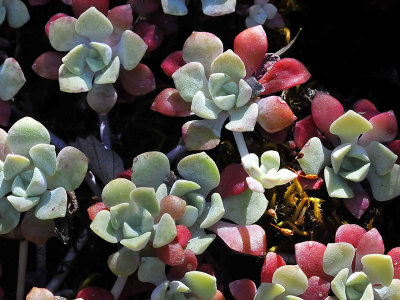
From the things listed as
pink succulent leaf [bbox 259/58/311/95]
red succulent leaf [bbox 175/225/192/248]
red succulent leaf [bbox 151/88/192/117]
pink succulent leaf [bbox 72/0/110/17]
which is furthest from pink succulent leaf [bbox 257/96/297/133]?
pink succulent leaf [bbox 72/0/110/17]

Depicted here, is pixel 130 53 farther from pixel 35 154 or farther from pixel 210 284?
pixel 210 284

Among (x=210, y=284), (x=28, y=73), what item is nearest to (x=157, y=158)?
(x=210, y=284)

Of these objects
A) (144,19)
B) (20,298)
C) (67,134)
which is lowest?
(20,298)

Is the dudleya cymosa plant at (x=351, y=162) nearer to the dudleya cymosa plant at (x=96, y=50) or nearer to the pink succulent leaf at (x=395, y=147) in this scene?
the pink succulent leaf at (x=395, y=147)

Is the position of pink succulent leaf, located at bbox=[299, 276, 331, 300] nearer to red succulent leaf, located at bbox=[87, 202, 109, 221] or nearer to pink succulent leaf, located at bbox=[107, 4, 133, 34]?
red succulent leaf, located at bbox=[87, 202, 109, 221]

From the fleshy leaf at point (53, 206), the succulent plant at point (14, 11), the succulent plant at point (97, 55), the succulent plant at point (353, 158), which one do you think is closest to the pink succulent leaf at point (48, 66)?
the succulent plant at point (97, 55)
